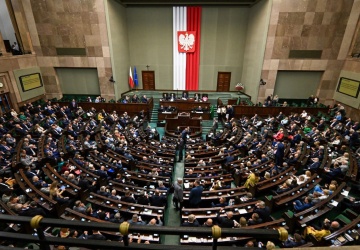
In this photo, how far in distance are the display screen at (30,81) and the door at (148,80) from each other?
8.80m

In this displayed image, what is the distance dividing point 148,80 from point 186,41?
5.20 meters

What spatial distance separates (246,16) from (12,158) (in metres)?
19.9

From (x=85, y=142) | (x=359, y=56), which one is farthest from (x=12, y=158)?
(x=359, y=56)

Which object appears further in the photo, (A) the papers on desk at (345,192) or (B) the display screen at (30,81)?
(B) the display screen at (30,81)

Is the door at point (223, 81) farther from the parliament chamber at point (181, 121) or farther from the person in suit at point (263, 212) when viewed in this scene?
the person in suit at point (263, 212)

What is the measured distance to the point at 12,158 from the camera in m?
8.59

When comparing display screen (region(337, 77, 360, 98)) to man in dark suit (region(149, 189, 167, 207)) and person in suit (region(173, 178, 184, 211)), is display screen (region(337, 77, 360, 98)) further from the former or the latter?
man in dark suit (region(149, 189, 167, 207))

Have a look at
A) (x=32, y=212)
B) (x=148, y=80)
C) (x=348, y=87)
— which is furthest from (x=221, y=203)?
(x=148, y=80)

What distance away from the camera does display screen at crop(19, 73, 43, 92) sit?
51.7 feet

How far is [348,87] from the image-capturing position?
51.1ft

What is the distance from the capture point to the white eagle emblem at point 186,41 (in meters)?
19.5

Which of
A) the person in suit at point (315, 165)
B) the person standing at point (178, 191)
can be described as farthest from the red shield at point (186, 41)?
the person standing at point (178, 191)

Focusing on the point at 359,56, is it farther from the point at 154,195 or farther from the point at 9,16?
the point at 9,16

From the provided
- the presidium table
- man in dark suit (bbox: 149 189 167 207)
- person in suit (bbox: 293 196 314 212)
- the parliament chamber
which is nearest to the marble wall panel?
the parliament chamber
